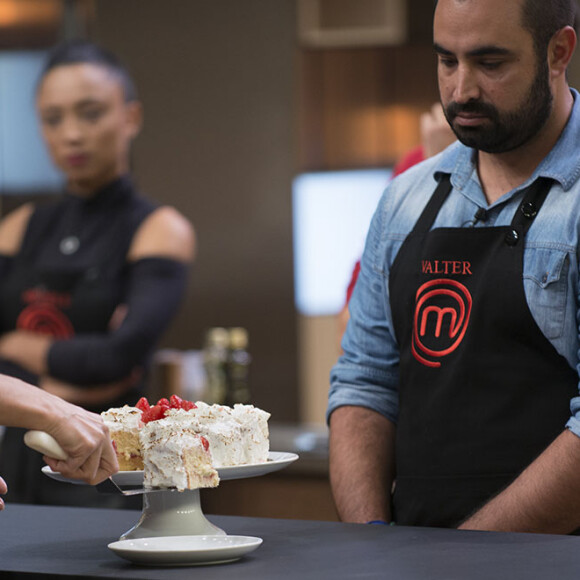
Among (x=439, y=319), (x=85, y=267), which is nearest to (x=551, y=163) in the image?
(x=439, y=319)

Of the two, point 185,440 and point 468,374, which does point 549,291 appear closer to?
point 468,374

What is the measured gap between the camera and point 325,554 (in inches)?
52.7

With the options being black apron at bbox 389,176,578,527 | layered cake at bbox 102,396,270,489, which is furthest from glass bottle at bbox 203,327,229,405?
layered cake at bbox 102,396,270,489

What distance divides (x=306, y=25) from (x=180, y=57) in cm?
72

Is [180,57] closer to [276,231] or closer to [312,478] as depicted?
[276,231]

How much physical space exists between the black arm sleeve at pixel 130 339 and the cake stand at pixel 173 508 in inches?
46.8

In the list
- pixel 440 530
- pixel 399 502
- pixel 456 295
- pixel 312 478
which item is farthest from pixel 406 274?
pixel 312 478

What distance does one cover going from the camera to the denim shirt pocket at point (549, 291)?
1.71m

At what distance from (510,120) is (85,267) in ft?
4.22

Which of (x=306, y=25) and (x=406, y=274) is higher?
(x=306, y=25)

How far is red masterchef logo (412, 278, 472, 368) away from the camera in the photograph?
5.85 feet

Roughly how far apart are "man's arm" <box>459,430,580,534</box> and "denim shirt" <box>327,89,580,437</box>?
0.04m

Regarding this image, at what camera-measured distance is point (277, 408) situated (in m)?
6.45

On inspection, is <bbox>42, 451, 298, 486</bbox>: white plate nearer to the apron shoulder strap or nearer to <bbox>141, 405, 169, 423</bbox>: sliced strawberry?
<bbox>141, 405, 169, 423</bbox>: sliced strawberry
